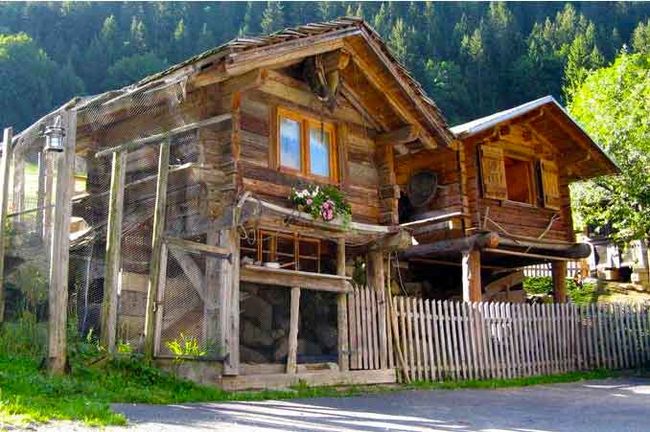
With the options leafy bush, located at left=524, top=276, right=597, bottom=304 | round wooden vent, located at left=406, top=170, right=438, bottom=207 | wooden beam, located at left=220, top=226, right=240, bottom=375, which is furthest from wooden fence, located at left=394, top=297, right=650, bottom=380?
leafy bush, located at left=524, top=276, right=597, bottom=304

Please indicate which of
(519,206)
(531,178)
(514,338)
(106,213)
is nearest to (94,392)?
(106,213)

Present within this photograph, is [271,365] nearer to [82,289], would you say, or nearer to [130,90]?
[82,289]

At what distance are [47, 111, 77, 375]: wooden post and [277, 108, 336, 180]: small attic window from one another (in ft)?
13.4

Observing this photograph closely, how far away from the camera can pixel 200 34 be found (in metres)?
67.3

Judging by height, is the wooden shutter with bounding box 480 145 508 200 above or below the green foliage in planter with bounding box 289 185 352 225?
above

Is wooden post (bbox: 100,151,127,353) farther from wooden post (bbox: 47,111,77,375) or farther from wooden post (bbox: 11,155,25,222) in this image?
wooden post (bbox: 11,155,25,222)

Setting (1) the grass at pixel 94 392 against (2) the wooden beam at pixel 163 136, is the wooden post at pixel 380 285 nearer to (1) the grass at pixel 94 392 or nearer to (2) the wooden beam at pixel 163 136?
(1) the grass at pixel 94 392

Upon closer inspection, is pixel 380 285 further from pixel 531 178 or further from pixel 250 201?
pixel 531 178

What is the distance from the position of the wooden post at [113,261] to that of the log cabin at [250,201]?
0.02 metres

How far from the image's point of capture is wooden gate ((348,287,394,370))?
40.9ft

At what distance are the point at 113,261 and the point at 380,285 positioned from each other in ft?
18.5

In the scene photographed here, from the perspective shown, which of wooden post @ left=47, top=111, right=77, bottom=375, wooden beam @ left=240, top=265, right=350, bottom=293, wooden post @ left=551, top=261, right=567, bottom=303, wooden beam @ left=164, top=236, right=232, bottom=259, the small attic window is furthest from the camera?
wooden post @ left=551, top=261, right=567, bottom=303

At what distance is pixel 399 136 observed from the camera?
14023 millimetres

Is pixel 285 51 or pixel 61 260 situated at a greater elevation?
pixel 285 51
